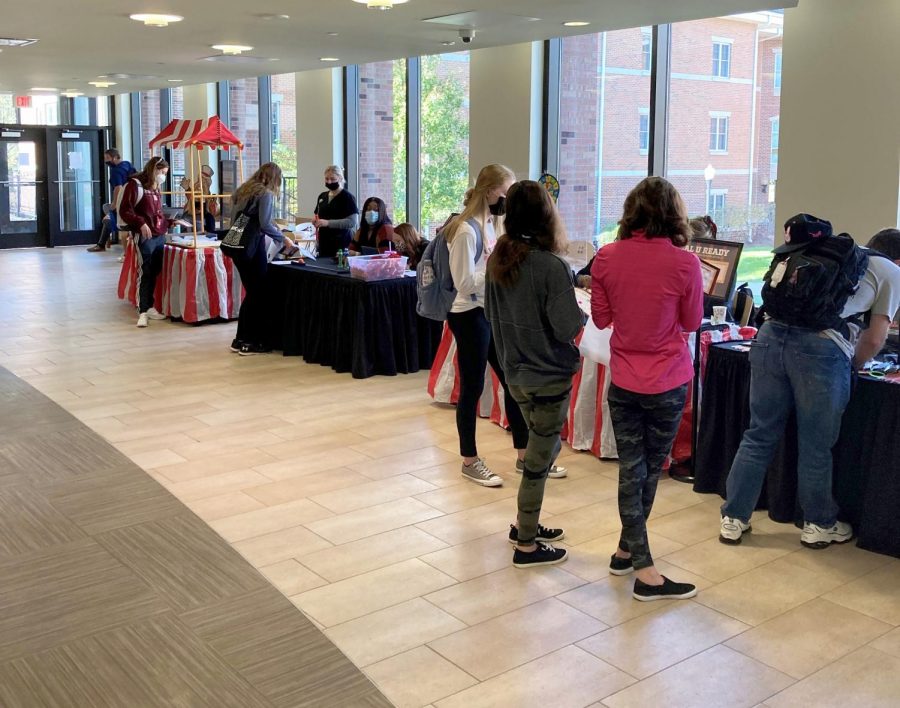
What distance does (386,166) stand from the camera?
1061cm

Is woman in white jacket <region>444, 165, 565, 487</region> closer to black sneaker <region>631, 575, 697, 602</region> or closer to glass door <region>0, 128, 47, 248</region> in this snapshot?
black sneaker <region>631, 575, 697, 602</region>

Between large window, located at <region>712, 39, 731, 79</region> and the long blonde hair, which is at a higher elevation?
large window, located at <region>712, 39, 731, 79</region>

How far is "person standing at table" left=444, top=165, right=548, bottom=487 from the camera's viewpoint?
405 cm

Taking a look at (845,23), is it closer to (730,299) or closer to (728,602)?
(730,299)

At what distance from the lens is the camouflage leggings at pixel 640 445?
10.3 ft

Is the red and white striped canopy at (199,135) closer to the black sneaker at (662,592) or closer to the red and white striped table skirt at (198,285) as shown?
the red and white striped table skirt at (198,285)

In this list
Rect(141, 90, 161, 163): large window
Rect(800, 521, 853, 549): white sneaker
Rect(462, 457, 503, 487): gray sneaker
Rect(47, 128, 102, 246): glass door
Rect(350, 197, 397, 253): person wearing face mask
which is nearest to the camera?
Rect(800, 521, 853, 549): white sneaker

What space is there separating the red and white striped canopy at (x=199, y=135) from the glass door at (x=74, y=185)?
7.07 metres

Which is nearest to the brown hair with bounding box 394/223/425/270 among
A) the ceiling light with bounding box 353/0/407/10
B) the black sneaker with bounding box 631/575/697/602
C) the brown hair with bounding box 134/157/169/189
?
the ceiling light with bounding box 353/0/407/10

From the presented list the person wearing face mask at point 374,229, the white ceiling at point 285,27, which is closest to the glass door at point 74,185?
the white ceiling at point 285,27

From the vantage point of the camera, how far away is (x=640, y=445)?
3234 millimetres

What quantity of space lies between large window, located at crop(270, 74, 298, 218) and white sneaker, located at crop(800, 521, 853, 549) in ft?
29.3

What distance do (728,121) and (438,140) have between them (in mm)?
3384

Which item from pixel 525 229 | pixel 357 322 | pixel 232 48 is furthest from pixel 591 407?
pixel 232 48
